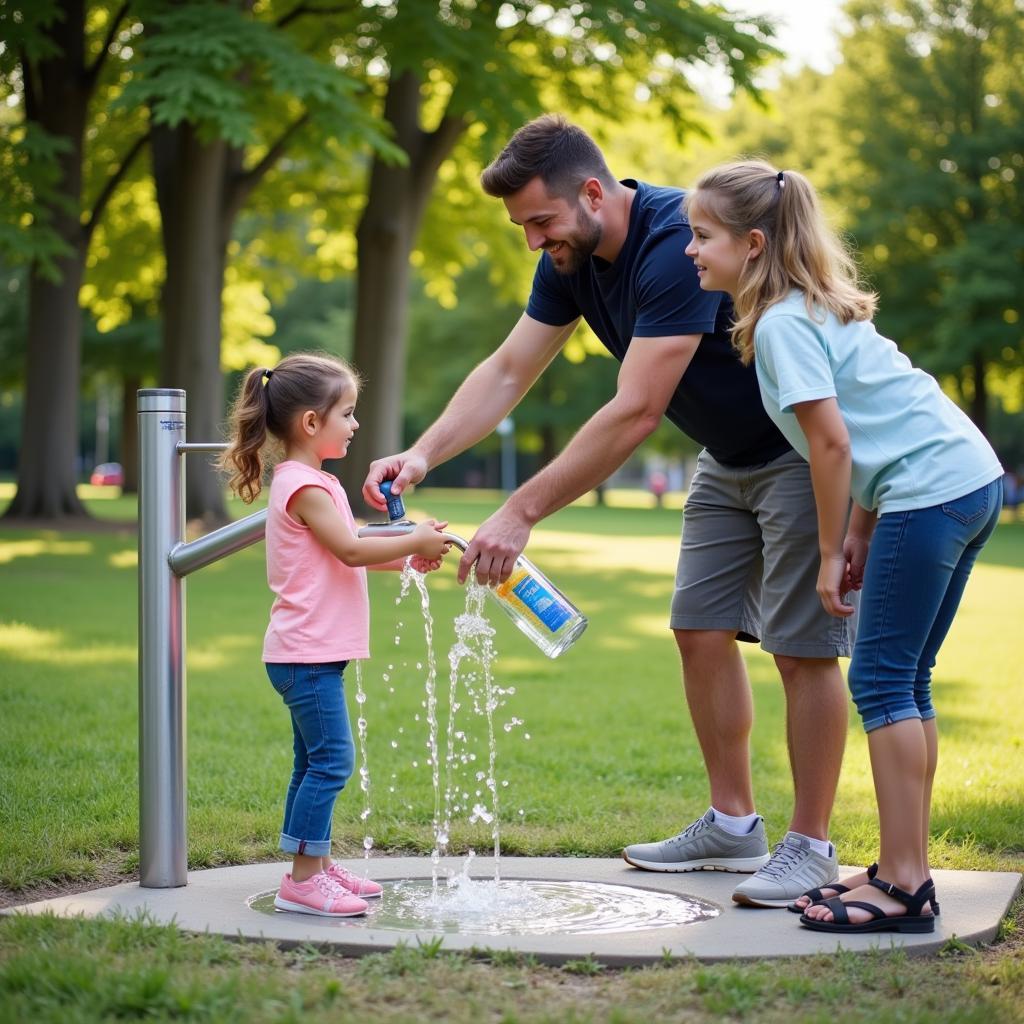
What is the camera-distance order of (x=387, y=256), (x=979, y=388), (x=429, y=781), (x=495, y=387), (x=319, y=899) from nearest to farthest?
(x=319, y=899) < (x=495, y=387) < (x=429, y=781) < (x=387, y=256) < (x=979, y=388)

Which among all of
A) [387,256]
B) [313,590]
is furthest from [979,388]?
[313,590]

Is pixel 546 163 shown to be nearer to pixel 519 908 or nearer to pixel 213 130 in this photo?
pixel 519 908

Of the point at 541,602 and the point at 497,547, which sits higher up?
the point at 497,547

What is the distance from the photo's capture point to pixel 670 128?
20062mm

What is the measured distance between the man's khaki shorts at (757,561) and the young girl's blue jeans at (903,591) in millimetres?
322

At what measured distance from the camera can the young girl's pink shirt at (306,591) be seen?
3.70 metres

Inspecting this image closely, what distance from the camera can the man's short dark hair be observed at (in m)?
4.05

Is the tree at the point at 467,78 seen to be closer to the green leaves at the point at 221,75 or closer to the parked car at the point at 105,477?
the green leaves at the point at 221,75

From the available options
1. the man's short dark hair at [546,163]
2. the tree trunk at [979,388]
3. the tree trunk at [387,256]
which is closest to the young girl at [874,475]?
the man's short dark hair at [546,163]

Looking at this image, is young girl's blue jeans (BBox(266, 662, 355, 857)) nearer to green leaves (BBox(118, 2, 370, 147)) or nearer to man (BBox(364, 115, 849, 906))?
man (BBox(364, 115, 849, 906))

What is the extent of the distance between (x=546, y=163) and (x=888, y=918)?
2.13 m

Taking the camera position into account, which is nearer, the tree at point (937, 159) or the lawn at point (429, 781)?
the lawn at point (429, 781)

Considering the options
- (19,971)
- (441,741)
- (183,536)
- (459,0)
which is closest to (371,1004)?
(19,971)

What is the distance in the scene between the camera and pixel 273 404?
3.87 m
